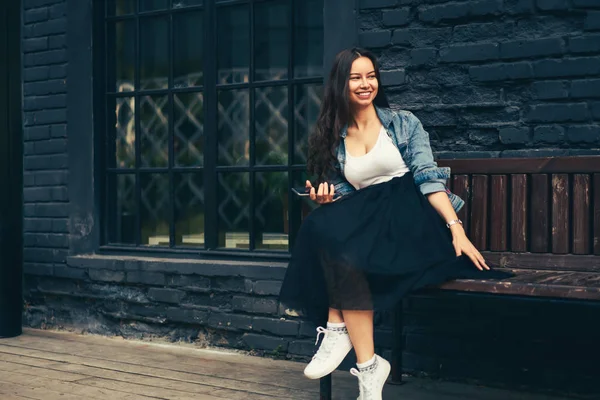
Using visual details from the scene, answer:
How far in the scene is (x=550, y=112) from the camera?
159 inches

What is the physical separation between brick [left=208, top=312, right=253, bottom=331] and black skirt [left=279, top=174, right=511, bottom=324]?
147 cm

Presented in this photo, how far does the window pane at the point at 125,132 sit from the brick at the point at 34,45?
634mm

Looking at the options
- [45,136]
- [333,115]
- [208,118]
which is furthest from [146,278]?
[333,115]

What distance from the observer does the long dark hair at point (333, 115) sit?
12.1ft

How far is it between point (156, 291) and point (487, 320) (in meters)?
2.14

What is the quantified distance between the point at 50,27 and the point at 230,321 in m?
2.39

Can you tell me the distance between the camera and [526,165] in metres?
3.85

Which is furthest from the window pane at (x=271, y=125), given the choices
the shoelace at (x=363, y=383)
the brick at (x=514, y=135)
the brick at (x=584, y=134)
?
the shoelace at (x=363, y=383)

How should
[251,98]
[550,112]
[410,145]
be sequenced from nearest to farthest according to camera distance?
1. [410,145]
2. [550,112]
3. [251,98]

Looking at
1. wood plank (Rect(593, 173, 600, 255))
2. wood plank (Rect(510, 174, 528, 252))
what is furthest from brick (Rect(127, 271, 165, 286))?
wood plank (Rect(593, 173, 600, 255))

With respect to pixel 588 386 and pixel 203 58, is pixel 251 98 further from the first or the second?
pixel 588 386

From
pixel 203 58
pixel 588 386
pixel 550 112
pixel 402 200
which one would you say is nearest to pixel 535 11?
pixel 550 112

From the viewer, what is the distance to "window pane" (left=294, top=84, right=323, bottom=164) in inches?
196

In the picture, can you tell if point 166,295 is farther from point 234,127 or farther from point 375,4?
point 375,4
